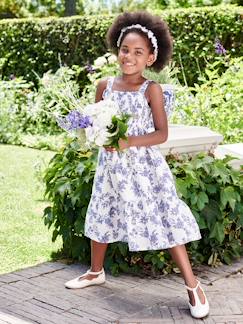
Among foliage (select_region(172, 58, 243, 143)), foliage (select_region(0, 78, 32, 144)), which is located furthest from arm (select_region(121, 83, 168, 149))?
foliage (select_region(0, 78, 32, 144))

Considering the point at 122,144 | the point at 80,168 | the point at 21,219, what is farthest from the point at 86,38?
the point at 122,144

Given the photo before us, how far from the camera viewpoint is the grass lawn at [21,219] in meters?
4.50

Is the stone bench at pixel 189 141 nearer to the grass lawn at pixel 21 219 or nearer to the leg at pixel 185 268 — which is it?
the leg at pixel 185 268

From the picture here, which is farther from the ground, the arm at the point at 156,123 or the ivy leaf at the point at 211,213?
the arm at the point at 156,123

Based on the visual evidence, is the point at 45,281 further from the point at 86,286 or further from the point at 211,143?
the point at 211,143

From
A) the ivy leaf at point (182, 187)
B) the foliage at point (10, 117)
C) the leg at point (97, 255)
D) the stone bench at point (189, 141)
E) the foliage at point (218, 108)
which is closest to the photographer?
the leg at point (97, 255)

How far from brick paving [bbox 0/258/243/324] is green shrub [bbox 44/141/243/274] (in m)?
0.11

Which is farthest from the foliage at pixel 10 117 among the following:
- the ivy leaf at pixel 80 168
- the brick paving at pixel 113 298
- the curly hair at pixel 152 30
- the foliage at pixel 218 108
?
the curly hair at pixel 152 30

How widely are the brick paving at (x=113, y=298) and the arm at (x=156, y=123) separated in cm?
89

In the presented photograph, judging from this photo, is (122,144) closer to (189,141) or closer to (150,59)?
(150,59)

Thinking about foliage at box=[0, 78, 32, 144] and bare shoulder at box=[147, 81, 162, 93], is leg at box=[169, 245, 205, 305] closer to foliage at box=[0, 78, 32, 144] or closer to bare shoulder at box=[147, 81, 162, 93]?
bare shoulder at box=[147, 81, 162, 93]

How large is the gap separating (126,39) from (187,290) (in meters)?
1.38

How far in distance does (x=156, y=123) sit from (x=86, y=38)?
800cm

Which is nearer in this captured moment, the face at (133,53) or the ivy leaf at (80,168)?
the face at (133,53)
